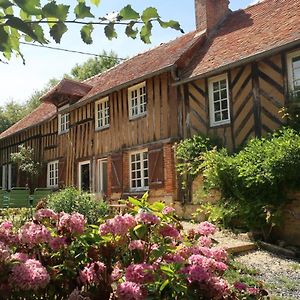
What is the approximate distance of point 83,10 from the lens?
55.9 inches

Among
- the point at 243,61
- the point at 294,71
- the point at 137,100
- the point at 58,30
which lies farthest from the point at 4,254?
the point at 137,100

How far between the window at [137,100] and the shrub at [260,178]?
4.67 m

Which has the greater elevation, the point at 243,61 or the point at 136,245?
the point at 243,61

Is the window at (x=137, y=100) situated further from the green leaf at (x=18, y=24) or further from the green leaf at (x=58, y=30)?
the green leaf at (x=18, y=24)

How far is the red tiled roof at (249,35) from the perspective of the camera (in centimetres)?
1016

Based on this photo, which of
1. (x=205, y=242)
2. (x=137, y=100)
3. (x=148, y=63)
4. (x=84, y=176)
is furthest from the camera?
(x=84, y=176)

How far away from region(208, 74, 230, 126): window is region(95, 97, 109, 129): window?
4630 millimetres

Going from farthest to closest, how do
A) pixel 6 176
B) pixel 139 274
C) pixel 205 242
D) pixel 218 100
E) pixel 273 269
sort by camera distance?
pixel 6 176
pixel 218 100
pixel 273 269
pixel 205 242
pixel 139 274

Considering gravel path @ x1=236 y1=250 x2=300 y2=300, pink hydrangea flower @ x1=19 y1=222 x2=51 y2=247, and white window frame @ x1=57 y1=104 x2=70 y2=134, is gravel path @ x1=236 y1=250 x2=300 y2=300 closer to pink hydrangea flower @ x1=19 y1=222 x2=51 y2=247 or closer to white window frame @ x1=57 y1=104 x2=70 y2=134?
pink hydrangea flower @ x1=19 y1=222 x2=51 y2=247

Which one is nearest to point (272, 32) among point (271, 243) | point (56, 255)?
point (271, 243)

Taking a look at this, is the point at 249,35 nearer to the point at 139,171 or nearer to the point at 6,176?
the point at 139,171

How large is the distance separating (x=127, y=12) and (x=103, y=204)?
25.7 feet

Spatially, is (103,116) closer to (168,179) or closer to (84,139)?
(84,139)

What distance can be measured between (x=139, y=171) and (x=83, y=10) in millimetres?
11900
